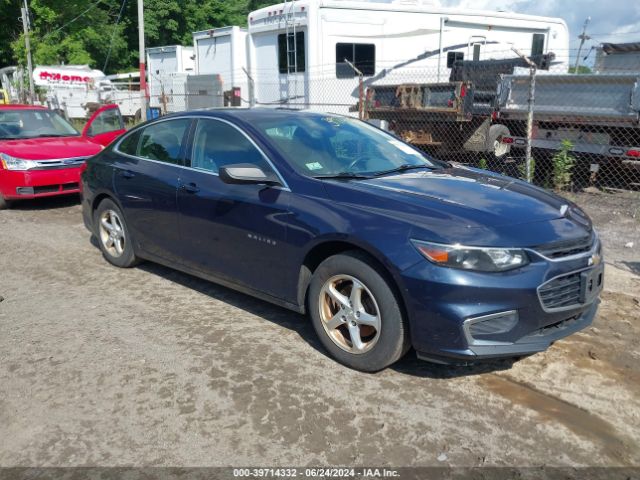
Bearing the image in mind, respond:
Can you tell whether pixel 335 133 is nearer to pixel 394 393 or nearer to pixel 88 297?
pixel 394 393

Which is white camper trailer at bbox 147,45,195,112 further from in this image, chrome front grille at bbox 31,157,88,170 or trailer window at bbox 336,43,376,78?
chrome front grille at bbox 31,157,88,170

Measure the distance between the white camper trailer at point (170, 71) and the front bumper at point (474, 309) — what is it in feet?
59.3

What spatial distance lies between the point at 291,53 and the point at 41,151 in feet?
23.8

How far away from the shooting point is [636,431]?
10.5 ft

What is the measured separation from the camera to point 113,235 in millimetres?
5938

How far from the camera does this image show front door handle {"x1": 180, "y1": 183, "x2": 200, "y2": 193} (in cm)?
471

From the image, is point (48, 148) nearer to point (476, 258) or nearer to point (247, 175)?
point (247, 175)

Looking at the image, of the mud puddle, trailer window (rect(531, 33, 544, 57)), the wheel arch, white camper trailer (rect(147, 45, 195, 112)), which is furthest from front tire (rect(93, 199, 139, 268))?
trailer window (rect(531, 33, 544, 57))

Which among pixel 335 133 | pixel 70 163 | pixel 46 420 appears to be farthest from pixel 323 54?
pixel 46 420

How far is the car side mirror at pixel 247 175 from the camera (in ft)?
13.4

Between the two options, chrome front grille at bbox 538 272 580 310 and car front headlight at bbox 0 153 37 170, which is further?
car front headlight at bbox 0 153 37 170

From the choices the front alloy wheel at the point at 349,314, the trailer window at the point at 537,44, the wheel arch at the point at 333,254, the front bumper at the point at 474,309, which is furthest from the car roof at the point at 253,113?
the trailer window at the point at 537,44

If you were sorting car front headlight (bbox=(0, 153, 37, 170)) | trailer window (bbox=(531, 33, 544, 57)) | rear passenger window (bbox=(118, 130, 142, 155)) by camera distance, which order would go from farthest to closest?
1. trailer window (bbox=(531, 33, 544, 57))
2. car front headlight (bbox=(0, 153, 37, 170))
3. rear passenger window (bbox=(118, 130, 142, 155))

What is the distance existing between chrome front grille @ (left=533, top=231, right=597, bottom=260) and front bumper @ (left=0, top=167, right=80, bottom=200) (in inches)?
291
